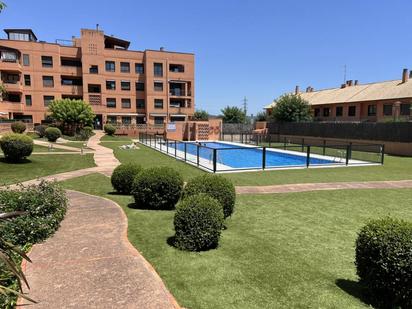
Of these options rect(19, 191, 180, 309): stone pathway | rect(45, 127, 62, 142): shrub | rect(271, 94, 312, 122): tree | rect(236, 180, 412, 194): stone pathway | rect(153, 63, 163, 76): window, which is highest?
rect(153, 63, 163, 76): window

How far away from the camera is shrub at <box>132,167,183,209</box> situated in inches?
294

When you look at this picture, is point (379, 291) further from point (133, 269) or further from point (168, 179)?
point (168, 179)

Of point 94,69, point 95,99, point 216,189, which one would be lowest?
point 216,189

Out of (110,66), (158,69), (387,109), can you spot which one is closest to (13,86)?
(110,66)

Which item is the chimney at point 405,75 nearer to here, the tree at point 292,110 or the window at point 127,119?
the tree at point 292,110

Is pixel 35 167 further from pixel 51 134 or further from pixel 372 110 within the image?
pixel 372 110

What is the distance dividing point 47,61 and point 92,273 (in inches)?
2104

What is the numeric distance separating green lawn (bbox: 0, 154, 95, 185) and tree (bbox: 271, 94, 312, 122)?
27.7 m

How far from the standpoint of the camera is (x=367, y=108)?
3991 centimetres

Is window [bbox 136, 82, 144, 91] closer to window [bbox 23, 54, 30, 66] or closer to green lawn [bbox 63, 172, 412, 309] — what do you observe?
window [bbox 23, 54, 30, 66]

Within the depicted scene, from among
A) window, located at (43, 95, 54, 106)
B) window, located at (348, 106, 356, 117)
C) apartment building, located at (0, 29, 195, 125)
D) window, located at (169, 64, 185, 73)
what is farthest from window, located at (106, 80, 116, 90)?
window, located at (348, 106, 356, 117)

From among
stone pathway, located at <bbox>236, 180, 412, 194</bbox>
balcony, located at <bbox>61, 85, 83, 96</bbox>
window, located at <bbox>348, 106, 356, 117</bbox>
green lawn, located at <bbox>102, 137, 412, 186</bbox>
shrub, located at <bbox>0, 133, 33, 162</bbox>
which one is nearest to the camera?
stone pathway, located at <bbox>236, 180, 412, 194</bbox>

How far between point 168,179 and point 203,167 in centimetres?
889

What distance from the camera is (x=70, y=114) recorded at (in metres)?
37.0
